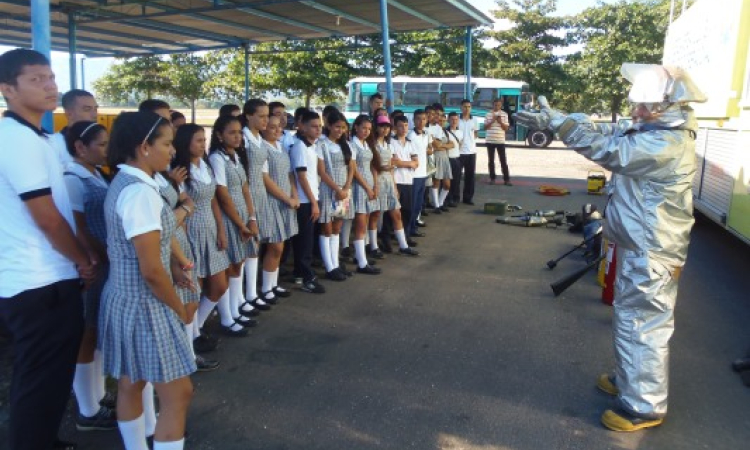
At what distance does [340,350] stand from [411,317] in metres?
0.89

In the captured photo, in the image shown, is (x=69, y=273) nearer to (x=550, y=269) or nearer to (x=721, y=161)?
(x=550, y=269)

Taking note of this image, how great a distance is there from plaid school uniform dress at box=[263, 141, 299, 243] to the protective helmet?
2861 millimetres

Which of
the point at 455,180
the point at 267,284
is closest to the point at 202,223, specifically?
the point at 267,284

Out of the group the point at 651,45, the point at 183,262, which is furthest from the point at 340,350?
the point at 651,45

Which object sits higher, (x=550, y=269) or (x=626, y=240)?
(x=626, y=240)

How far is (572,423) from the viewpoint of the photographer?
316 cm

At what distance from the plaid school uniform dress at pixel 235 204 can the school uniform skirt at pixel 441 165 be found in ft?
17.7

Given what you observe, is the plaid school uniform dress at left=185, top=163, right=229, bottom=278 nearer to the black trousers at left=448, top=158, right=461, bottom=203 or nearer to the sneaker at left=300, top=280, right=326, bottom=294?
the sneaker at left=300, top=280, right=326, bottom=294

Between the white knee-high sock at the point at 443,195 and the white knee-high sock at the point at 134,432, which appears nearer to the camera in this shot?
the white knee-high sock at the point at 134,432

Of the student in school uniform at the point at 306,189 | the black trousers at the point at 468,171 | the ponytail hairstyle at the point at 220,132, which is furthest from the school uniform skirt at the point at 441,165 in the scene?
the ponytail hairstyle at the point at 220,132

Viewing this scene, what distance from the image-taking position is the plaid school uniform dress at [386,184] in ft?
20.9

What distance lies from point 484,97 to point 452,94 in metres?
1.39

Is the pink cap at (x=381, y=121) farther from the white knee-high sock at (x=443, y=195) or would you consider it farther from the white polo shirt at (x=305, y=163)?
the white knee-high sock at (x=443, y=195)

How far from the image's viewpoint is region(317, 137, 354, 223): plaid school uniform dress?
5586 millimetres
